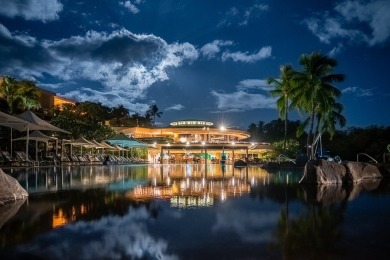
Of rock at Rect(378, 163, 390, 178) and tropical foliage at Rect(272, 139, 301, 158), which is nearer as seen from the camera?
rock at Rect(378, 163, 390, 178)

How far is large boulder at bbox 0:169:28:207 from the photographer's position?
6992mm

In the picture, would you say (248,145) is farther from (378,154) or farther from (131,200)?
(131,200)

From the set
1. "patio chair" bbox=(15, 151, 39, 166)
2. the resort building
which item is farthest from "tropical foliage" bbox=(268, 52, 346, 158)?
the resort building

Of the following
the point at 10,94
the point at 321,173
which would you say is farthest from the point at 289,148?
the point at 10,94

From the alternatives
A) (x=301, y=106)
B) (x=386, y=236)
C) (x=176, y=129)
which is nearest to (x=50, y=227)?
(x=386, y=236)

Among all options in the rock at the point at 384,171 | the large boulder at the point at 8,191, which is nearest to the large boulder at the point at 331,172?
the rock at the point at 384,171

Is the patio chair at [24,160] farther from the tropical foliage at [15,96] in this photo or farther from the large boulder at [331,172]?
the large boulder at [331,172]

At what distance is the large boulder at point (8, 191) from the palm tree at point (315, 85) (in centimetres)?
2492

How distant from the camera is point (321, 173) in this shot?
41.3 ft

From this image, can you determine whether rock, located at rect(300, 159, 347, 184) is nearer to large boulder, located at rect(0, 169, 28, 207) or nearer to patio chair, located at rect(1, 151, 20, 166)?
large boulder, located at rect(0, 169, 28, 207)

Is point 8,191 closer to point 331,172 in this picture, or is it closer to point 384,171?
point 331,172

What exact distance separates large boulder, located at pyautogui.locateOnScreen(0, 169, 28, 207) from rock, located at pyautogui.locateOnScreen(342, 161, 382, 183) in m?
11.2

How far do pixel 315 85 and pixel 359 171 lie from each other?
15424 millimetres

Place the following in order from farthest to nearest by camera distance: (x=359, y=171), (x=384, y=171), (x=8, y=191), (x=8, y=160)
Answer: (x=8, y=160) → (x=384, y=171) → (x=359, y=171) → (x=8, y=191)
